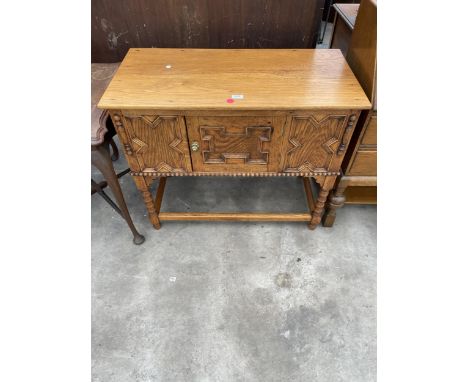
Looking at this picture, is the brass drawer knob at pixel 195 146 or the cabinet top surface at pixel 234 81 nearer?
the cabinet top surface at pixel 234 81

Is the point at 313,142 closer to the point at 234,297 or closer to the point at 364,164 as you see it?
the point at 364,164

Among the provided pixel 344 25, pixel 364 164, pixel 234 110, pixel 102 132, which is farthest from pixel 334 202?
pixel 102 132

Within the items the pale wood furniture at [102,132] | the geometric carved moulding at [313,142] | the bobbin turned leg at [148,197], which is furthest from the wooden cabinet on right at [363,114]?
the pale wood furniture at [102,132]

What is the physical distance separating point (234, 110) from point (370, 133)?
595 mm

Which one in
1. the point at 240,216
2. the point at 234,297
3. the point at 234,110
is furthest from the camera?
the point at 240,216

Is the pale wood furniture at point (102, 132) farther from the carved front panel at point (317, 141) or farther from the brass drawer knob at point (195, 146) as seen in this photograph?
the carved front panel at point (317, 141)

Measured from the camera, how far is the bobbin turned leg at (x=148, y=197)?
135cm

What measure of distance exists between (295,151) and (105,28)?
1.29m

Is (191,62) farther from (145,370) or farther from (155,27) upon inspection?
(145,370)

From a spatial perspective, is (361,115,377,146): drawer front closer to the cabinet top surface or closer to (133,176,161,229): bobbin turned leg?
the cabinet top surface

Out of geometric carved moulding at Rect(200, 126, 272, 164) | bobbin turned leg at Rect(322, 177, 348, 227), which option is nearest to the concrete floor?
bobbin turned leg at Rect(322, 177, 348, 227)

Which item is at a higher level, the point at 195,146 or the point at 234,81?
the point at 234,81

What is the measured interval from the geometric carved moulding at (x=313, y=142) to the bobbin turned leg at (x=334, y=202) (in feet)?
0.60

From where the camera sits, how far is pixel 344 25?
57.6 inches
